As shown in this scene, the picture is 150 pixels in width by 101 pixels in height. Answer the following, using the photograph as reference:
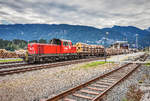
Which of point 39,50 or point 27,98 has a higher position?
point 39,50

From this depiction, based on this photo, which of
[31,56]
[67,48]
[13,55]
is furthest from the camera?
[13,55]

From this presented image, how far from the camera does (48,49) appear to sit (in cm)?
1998

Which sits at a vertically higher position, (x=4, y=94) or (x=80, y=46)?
(x=80, y=46)

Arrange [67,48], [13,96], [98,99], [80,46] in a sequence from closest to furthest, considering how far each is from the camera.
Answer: [98,99] < [13,96] < [67,48] < [80,46]

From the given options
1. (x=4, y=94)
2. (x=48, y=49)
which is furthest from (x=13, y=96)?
(x=48, y=49)

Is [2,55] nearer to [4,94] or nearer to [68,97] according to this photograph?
[4,94]

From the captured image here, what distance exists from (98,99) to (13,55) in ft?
101

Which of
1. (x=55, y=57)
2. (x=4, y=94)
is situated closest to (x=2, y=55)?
(x=55, y=57)

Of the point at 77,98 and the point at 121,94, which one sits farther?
the point at 121,94

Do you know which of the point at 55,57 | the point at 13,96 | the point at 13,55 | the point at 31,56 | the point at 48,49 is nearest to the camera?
the point at 13,96

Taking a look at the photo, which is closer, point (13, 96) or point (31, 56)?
point (13, 96)

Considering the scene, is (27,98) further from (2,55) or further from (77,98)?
(2,55)

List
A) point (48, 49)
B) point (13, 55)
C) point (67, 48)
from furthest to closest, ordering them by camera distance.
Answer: point (13, 55), point (67, 48), point (48, 49)

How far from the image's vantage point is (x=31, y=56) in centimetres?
1789
